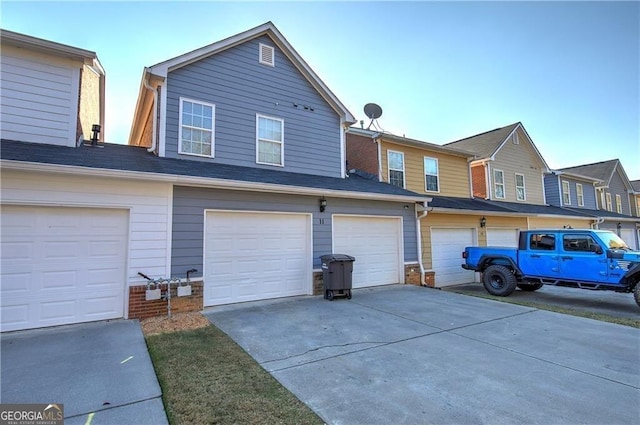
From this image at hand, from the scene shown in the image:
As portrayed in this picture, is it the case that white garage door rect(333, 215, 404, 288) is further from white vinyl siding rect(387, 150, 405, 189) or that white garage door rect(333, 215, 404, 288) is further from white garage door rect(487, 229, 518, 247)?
white garage door rect(487, 229, 518, 247)

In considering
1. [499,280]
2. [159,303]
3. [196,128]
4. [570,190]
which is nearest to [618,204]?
[570,190]

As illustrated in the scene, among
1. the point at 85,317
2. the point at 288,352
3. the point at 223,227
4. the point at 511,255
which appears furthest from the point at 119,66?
the point at 511,255

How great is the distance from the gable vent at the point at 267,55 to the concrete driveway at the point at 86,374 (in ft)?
26.0

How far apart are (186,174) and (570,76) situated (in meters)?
14.0

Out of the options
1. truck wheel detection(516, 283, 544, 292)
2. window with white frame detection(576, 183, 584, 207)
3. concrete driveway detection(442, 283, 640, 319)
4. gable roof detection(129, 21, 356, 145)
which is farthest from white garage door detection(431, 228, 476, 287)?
window with white frame detection(576, 183, 584, 207)

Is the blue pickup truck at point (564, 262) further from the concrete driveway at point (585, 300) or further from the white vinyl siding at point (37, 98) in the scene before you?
the white vinyl siding at point (37, 98)

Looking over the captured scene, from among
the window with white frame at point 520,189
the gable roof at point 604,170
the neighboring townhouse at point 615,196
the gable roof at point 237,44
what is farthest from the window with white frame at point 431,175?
the gable roof at point 604,170

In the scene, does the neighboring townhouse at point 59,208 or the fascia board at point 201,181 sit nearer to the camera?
the fascia board at point 201,181

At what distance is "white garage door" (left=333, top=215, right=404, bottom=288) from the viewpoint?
9.21 meters

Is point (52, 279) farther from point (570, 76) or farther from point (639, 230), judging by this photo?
point (639, 230)

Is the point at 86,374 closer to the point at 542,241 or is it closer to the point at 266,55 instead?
the point at 266,55

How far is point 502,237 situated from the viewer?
14.1 metres

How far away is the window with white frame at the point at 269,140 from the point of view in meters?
9.09

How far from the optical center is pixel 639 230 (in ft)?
77.2
